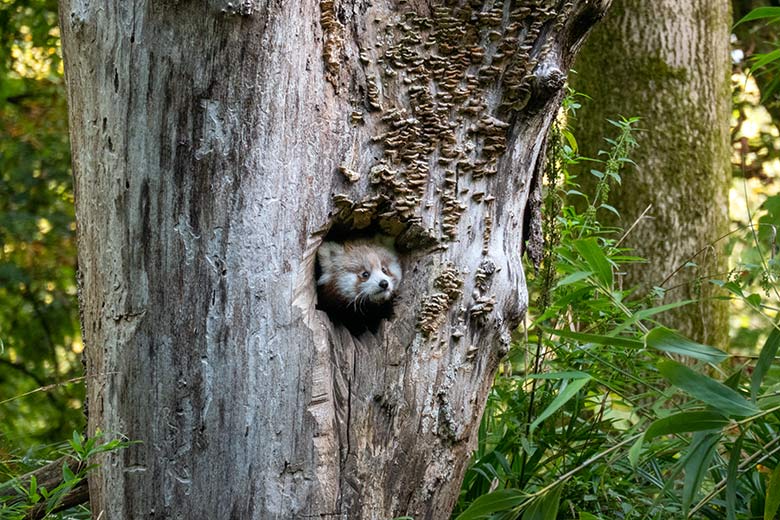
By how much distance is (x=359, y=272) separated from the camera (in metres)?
3.73

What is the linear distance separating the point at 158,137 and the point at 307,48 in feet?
1.81

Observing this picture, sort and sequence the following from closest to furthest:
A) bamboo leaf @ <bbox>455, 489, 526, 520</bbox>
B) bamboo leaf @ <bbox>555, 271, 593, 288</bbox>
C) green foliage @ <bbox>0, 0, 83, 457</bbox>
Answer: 1. bamboo leaf @ <bbox>455, 489, 526, 520</bbox>
2. bamboo leaf @ <bbox>555, 271, 593, 288</bbox>
3. green foliage @ <bbox>0, 0, 83, 457</bbox>

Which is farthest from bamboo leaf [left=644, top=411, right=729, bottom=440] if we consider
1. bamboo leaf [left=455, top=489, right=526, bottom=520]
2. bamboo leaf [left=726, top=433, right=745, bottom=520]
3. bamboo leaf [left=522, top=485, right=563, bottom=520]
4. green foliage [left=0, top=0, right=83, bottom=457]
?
green foliage [left=0, top=0, right=83, bottom=457]

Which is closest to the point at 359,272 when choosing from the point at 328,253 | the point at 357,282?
the point at 357,282

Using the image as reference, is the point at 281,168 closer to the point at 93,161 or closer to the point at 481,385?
the point at 93,161

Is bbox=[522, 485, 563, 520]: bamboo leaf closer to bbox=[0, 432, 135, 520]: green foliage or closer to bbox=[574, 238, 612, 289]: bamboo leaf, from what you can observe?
bbox=[574, 238, 612, 289]: bamboo leaf

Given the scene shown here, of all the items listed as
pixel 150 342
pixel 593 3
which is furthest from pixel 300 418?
pixel 593 3

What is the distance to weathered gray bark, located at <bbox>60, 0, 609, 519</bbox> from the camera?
8.87 feet

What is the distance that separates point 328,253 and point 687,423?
5.08 feet

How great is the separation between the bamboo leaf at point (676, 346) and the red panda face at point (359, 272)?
0.98 metres

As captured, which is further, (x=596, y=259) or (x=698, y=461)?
(x=596, y=259)

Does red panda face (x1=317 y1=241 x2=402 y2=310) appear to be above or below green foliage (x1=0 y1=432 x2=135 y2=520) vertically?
above

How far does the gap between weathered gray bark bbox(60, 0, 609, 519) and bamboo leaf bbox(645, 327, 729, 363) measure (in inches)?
22.7

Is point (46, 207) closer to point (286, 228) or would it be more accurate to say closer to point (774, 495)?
point (286, 228)
